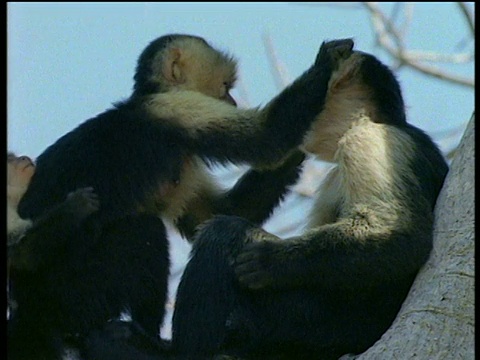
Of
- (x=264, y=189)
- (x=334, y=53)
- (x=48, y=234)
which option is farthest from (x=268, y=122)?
(x=48, y=234)

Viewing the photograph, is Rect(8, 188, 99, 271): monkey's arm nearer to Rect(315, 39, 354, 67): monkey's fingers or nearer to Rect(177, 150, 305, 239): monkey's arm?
Rect(177, 150, 305, 239): monkey's arm

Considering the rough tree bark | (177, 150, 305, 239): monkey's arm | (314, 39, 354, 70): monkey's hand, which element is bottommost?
(177, 150, 305, 239): monkey's arm

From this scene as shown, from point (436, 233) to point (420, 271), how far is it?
23cm

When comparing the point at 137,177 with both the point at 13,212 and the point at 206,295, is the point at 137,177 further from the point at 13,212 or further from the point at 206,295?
the point at 206,295

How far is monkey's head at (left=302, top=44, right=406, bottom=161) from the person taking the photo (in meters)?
5.96

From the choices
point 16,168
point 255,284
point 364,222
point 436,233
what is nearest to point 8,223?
point 16,168

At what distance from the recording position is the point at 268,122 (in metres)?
5.90

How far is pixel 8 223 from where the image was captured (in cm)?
552

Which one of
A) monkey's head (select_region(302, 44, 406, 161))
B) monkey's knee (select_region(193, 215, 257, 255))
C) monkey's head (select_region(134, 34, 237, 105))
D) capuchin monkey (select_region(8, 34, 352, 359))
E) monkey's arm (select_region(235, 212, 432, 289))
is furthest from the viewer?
monkey's head (select_region(134, 34, 237, 105))

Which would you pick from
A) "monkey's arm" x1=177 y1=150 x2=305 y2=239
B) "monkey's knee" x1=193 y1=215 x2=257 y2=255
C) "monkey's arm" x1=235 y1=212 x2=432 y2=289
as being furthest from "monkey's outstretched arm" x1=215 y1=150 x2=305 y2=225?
"monkey's arm" x1=235 y1=212 x2=432 y2=289

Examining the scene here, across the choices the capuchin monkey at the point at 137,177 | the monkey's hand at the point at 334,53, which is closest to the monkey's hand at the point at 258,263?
the capuchin monkey at the point at 137,177

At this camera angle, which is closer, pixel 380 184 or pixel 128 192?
pixel 380 184

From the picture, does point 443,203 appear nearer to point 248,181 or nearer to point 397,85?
point 397,85

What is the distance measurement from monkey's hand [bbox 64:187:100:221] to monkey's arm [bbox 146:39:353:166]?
0.73m
